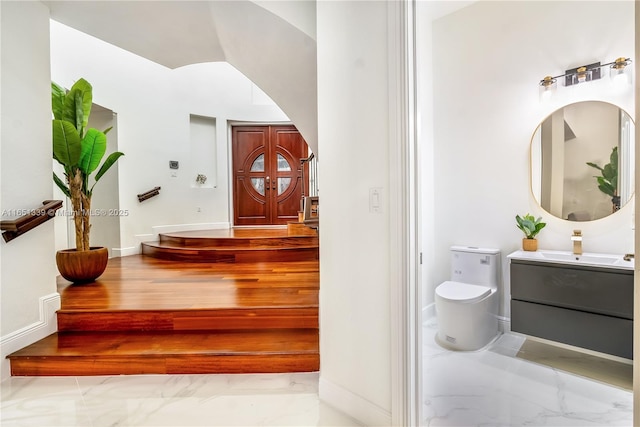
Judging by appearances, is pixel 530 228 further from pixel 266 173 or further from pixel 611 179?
pixel 266 173

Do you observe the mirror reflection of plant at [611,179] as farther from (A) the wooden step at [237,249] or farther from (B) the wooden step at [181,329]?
(A) the wooden step at [237,249]

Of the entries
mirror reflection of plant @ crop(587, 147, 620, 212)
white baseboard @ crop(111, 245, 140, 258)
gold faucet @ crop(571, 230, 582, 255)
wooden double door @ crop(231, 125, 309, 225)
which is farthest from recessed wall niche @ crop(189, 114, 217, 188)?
mirror reflection of plant @ crop(587, 147, 620, 212)

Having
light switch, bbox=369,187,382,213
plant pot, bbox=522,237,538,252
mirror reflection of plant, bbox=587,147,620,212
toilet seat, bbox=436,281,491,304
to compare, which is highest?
mirror reflection of plant, bbox=587,147,620,212

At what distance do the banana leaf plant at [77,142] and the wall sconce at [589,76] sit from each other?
3.69 metres

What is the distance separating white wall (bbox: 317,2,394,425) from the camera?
1.40 meters

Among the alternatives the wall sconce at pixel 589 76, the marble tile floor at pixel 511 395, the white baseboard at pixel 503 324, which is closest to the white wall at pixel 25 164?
the marble tile floor at pixel 511 395

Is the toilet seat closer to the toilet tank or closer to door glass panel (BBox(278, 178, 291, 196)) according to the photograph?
the toilet tank

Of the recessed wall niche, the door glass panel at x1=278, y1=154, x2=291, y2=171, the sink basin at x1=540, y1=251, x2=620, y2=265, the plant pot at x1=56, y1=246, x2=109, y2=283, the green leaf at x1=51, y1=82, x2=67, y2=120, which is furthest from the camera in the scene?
the door glass panel at x1=278, y1=154, x2=291, y2=171

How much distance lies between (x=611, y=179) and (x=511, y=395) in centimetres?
171

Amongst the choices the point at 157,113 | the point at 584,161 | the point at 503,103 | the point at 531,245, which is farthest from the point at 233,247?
the point at 584,161

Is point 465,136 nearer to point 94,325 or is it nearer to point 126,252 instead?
point 94,325

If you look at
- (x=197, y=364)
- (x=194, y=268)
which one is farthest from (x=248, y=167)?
(x=197, y=364)

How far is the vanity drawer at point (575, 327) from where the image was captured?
6.38 feet

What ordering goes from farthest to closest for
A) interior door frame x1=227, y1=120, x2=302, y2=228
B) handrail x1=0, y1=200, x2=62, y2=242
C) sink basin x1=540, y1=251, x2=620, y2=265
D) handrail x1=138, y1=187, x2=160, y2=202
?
interior door frame x1=227, y1=120, x2=302, y2=228 → handrail x1=138, y1=187, x2=160, y2=202 → sink basin x1=540, y1=251, x2=620, y2=265 → handrail x1=0, y1=200, x2=62, y2=242
